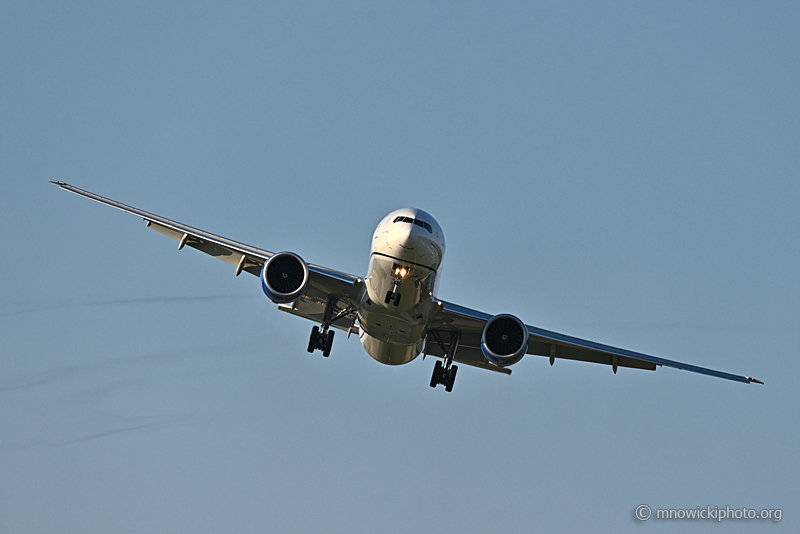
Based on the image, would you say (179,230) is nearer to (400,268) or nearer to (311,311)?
(311,311)

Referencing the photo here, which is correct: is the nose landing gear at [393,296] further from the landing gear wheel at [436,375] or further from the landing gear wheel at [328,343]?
the landing gear wheel at [436,375]

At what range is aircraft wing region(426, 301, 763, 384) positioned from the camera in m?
30.5

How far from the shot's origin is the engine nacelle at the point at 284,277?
28359 millimetres

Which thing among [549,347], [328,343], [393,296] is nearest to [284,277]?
[393,296]

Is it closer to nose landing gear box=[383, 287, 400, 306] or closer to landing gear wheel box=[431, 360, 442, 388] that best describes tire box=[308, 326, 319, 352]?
landing gear wheel box=[431, 360, 442, 388]

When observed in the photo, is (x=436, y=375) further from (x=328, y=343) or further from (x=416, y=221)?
(x=416, y=221)

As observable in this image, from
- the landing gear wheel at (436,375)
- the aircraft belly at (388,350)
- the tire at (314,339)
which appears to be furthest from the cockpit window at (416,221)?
the landing gear wheel at (436,375)

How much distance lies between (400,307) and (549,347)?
8145 mm

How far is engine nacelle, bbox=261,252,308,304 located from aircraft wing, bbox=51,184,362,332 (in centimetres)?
90

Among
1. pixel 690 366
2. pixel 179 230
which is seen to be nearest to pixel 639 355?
pixel 690 366

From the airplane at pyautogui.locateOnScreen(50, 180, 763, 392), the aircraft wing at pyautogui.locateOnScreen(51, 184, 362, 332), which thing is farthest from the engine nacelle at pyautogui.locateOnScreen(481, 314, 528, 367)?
the aircraft wing at pyautogui.locateOnScreen(51, 184, 362, 332)

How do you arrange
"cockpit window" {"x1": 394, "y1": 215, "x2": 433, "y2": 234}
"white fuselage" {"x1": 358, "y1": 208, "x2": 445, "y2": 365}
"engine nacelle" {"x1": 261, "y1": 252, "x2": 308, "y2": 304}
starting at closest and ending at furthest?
"white fuselage" {"x1": 358, "y1": 208, "x2": 445, "y2": 365}, "cockpit window" {"x1": 394, "y1": 215, "x2": 433, "y2": 234}, "engine nacelle" {"x1": 261, "y1": 252, "x2": 308, "y2": 304}

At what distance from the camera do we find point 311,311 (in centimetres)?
3278

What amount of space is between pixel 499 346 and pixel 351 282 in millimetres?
5481
